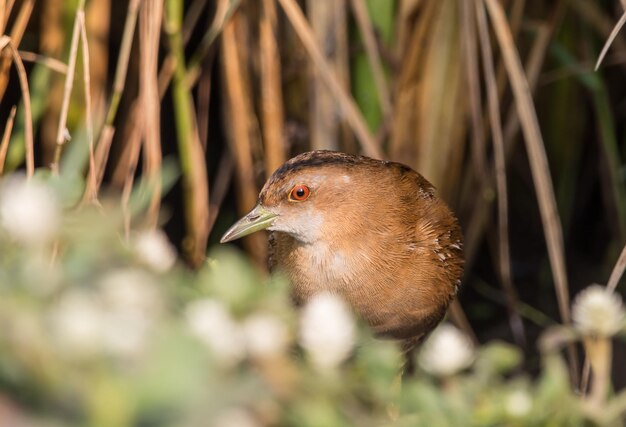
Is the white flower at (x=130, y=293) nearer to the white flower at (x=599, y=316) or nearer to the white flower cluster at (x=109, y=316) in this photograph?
the white flower cluster at (x=109, y=316)

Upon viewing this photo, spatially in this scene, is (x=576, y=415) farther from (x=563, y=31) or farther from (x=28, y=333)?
(x=563, y=31)

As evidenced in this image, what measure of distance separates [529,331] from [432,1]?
1876mm

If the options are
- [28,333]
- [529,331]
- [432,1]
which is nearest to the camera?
[28,333]

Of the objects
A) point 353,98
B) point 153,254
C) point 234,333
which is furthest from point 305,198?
point 234,333

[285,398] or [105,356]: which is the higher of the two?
[105,356]

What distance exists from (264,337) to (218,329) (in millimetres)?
61

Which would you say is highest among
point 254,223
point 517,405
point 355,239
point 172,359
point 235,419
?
point 172,359

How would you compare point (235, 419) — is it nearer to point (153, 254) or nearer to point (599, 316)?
point (153, 254)

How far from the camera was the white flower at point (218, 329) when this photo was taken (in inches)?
52.0

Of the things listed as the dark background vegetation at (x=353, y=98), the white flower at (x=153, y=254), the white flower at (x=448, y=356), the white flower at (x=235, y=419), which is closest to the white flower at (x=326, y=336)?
the white flower at (x=235, y=419)

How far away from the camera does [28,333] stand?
47.1 inches

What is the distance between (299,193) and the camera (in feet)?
11.7

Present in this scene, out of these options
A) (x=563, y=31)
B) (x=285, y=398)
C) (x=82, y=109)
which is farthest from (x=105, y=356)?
(x=563, y=31)

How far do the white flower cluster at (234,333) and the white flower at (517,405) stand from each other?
335mm
